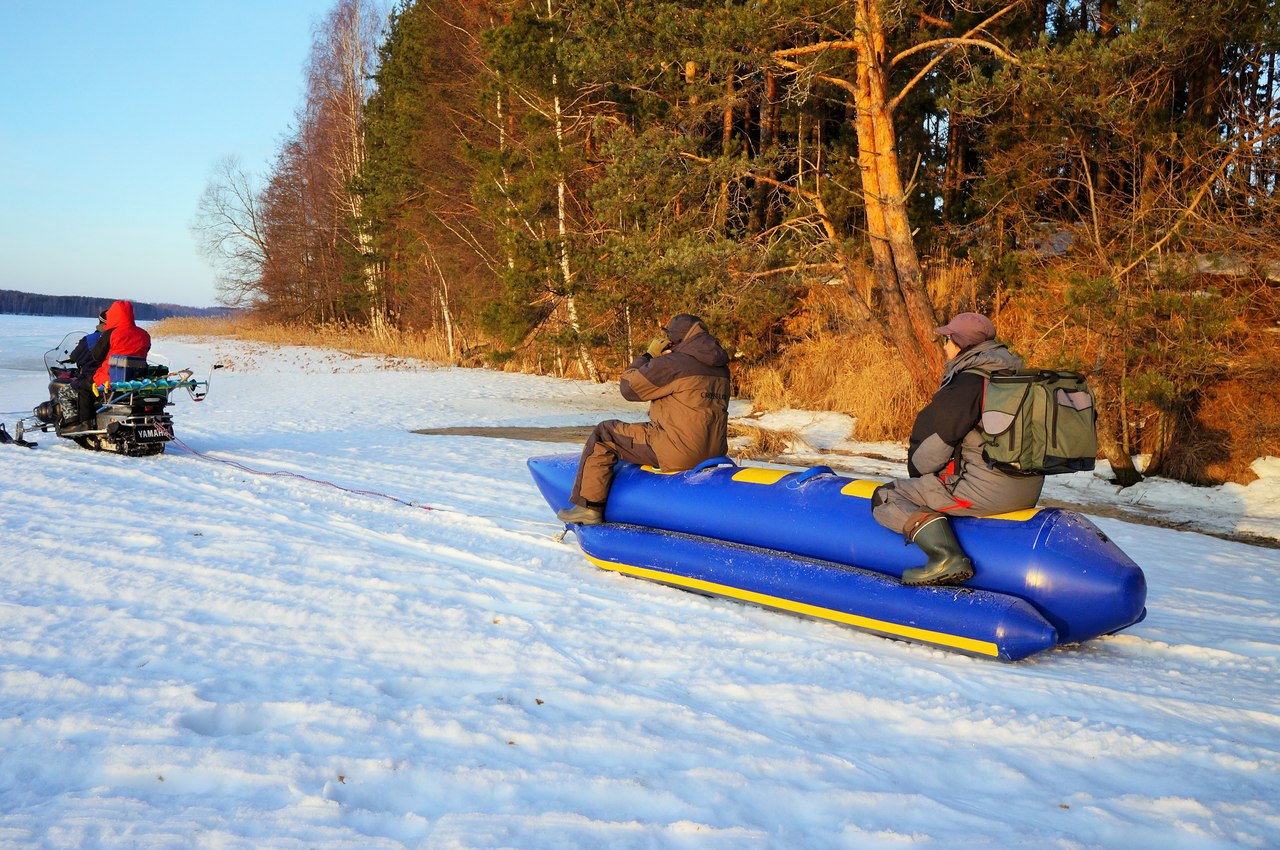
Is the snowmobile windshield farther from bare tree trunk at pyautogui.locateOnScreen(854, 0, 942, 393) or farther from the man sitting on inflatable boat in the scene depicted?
bare tree trunk at pyautogui.locateOnScreen(854, 0, 942, 393)

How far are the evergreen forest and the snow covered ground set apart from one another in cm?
472

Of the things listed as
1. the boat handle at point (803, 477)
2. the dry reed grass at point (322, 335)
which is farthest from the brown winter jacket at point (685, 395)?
the dry reed grass at point (322, 335)

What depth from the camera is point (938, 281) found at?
47.1ft

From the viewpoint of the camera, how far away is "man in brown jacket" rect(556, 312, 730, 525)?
5801 mm

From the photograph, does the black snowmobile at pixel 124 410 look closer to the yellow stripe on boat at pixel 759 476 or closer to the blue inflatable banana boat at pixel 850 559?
the blue inflatable banana boat at pixel 850 559

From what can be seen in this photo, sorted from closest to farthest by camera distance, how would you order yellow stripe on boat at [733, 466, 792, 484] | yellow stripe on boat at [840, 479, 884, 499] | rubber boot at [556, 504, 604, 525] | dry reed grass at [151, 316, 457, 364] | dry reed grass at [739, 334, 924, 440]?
yellow stripe on boat at [840, 479, 884, 499] → yellow stripe on boat at [733, 466, 792, 484] → rubber boot at [556, 504, 604, 525] → dry reed grass at [739, 334, 924, 440] → dry reed grass at [151, 316, 457, 364]

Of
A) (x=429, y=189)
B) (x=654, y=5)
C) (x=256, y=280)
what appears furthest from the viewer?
(x=256, y=280)

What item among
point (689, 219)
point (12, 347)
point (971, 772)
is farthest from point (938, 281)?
point (12, 347)

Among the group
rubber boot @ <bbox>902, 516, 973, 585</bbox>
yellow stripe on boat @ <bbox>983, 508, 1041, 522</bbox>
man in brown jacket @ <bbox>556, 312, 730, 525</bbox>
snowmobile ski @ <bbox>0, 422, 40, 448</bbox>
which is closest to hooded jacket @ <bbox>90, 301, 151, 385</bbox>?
snowmobile ski @ <bbox>0, 422, 40, 448</bbox>

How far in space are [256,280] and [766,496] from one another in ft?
129

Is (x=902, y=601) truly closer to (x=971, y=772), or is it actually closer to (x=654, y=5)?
(x=971, y=772)

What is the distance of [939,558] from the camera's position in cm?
455

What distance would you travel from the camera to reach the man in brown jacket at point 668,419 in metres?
5.80

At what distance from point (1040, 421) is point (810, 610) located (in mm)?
1528
